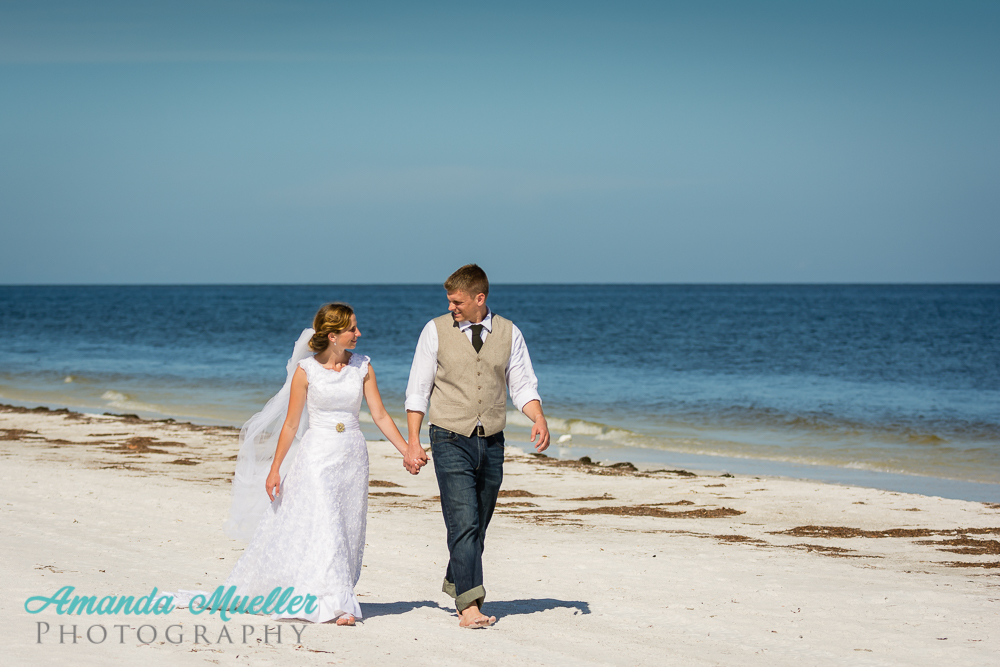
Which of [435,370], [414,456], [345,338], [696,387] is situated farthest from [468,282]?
[696,387]

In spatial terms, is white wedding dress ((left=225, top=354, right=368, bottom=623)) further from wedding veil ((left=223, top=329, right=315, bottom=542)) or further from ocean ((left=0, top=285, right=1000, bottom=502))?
ocean ((left=0, top=285, right=1000, bottom=502))

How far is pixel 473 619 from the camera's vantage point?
5.15m

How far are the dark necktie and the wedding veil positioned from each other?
101cm

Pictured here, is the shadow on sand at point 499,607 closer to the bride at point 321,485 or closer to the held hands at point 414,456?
the bride at point 321,485

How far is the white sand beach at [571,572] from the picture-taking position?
15.8 ft

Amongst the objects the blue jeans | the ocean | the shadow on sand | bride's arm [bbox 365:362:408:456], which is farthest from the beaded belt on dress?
the ocean

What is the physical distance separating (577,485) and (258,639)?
7.51m

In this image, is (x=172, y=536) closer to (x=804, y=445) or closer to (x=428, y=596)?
(x=428, y=596)

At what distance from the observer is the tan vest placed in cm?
496

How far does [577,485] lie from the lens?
11.8 m

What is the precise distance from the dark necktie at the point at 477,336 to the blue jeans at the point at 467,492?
0.49 metres

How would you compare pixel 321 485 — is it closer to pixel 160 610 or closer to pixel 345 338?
pixel 345 338

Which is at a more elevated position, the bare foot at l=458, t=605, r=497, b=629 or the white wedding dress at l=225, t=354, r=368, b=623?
the white wedding dress at l=225, t=354, r=368, b=623

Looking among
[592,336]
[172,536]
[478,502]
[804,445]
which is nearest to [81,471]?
[172,536]
